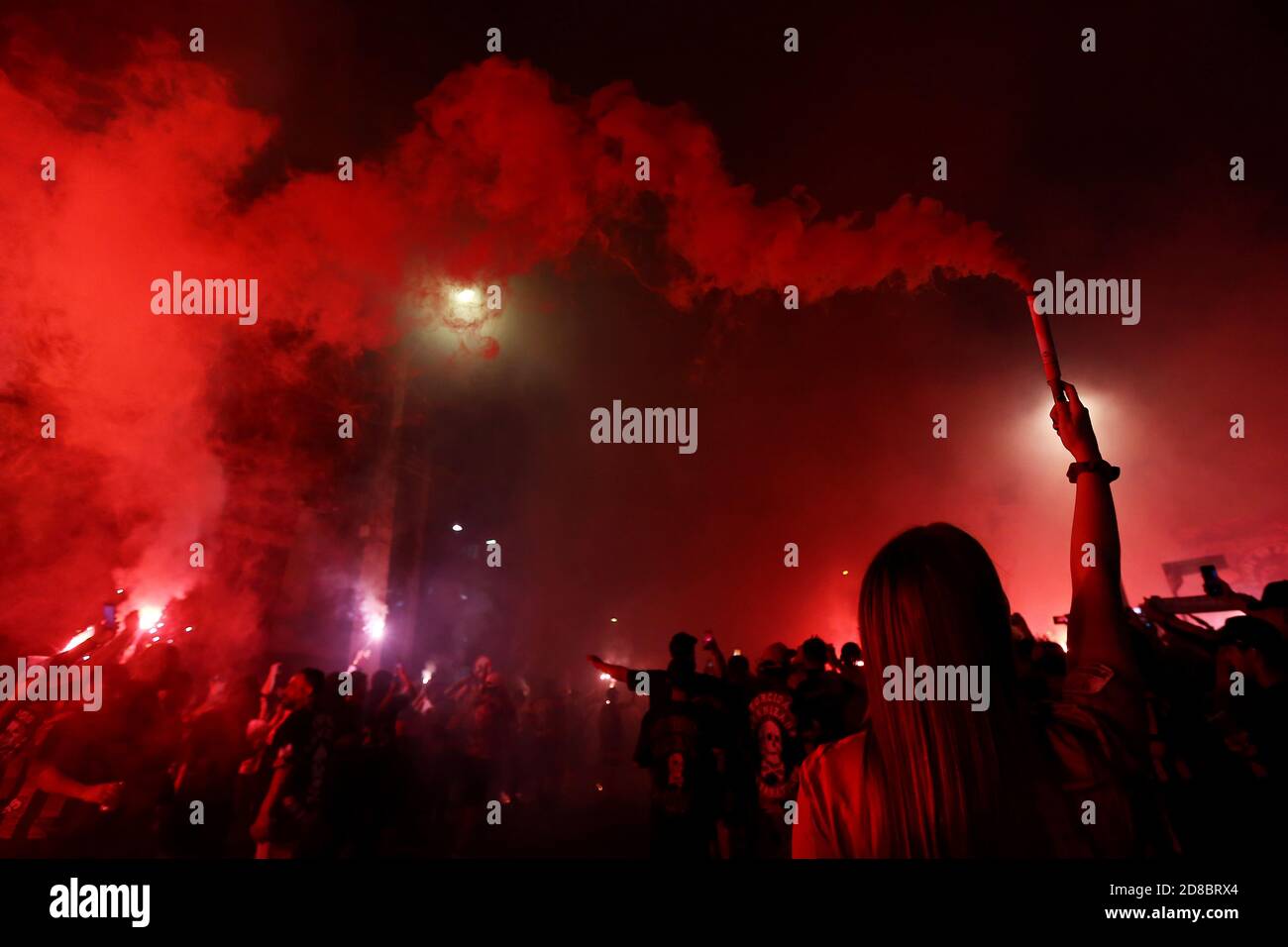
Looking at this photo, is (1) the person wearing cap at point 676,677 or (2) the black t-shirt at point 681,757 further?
(1) the person wearing cap at point 676,677

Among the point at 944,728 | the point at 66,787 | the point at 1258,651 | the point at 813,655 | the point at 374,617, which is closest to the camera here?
the point at 944,728

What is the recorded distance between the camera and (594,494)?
24.6m

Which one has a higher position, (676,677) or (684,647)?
(684,647)

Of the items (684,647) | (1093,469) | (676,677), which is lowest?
(676,677)

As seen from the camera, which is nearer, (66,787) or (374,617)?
(66,787)

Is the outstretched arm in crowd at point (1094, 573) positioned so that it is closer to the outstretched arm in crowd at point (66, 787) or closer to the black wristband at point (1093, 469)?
the black wristband at point (1093, 469)

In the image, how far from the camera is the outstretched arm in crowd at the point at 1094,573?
138cm

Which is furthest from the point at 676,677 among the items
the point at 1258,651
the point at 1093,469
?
the point at 1093,469

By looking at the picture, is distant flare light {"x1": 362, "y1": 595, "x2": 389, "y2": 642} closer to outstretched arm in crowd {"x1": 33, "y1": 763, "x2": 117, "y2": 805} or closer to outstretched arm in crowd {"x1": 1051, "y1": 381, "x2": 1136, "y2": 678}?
outstretched arm in crowd {"x1": 33, "y1": 763, "x2": 117, "y2": 805}

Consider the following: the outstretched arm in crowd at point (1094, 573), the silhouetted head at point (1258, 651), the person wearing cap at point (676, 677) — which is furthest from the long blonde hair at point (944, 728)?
the person wearing cap at point (676, 677)

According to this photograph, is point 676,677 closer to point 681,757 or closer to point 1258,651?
point 681,757

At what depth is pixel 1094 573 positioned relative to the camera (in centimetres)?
149

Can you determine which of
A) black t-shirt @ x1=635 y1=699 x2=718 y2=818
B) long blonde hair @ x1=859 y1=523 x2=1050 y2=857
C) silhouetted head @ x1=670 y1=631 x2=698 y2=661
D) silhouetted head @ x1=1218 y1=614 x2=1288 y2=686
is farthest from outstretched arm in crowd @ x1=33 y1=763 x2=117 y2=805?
silhouetted head @ x1=1218 y1=614 x2=1288 y2=686
